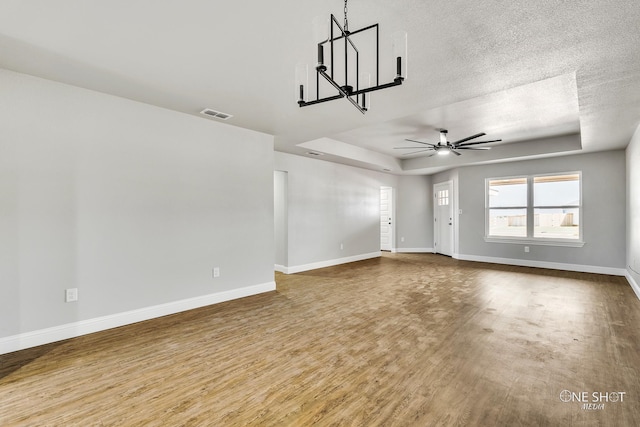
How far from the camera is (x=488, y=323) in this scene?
3283 millimetres

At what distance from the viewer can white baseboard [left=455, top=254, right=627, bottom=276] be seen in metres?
5.74

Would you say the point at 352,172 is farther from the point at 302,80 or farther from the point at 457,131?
the point at 302,80

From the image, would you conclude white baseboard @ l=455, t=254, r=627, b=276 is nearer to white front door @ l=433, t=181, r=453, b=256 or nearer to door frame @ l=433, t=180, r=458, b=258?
door frame @ l=433, t=180, r=458, b=258

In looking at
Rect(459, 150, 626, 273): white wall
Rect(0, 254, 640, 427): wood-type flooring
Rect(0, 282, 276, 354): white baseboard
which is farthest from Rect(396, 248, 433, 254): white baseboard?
Rect(0, 282, 276, 354): white baseboard

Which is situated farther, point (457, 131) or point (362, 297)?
point (457, 131)

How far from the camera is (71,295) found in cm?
292

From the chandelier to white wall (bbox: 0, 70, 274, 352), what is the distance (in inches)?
86.7

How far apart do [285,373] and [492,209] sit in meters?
6.88

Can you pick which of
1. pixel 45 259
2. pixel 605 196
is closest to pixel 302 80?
pixel 45 259

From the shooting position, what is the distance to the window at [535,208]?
621cm

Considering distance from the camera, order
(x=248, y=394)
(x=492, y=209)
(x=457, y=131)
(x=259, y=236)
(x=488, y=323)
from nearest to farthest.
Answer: (x=248, y=394) → (x=488, y=323) → (x=259, y=236) → (x=457, y=131) → (x=492, y=209)

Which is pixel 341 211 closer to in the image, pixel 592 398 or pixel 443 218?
pixel 443 218

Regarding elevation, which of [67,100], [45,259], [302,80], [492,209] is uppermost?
[67,100]

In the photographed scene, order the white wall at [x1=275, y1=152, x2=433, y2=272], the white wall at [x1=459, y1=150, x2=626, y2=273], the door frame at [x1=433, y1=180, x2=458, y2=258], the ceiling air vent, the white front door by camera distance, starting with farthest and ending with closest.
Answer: the white front door
the door frame at [x1=433, y1=180, x2=458, y2=258]
the white wall at [x1=275, y1=152, x2=433, y2=272]
the white wall at [x1=459, y1=150, x2=626, y2=273]
the ceiling air vent
